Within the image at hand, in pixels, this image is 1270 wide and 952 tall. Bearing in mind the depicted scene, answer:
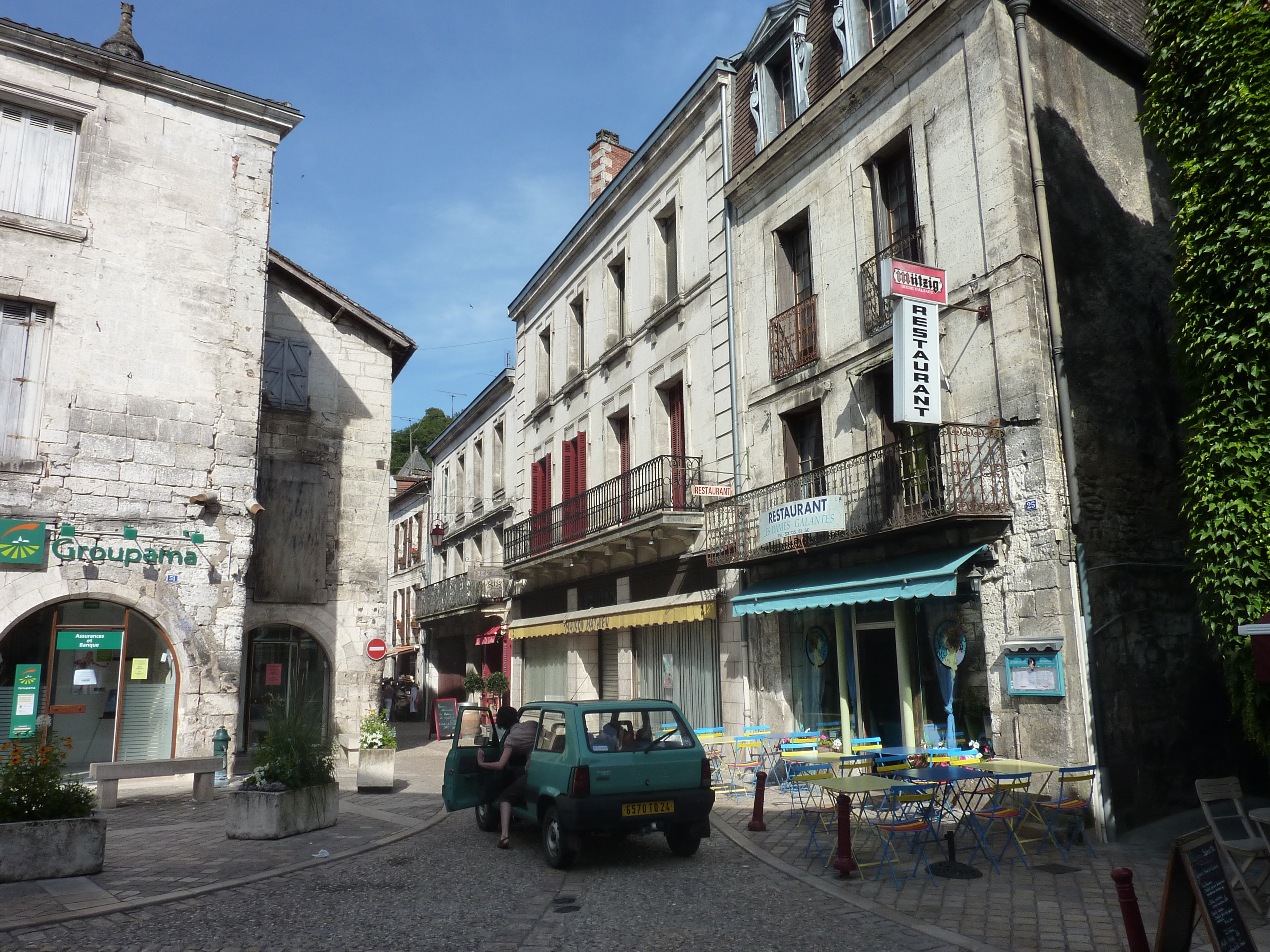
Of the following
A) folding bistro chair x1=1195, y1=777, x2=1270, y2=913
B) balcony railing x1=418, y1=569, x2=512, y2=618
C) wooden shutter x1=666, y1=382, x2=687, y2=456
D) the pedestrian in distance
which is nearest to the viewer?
folding bistro chair x1=1195, y1=777, x2=1270, y2=913

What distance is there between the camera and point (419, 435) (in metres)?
48.8

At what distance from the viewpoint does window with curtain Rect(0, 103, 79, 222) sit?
13227 mm

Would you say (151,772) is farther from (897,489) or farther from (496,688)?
(496,688)

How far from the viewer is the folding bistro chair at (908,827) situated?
709 centimetres

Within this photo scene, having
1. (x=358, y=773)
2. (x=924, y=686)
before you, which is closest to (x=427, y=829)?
(x=358, y=773)

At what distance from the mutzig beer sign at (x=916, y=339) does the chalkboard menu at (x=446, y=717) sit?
1325cm

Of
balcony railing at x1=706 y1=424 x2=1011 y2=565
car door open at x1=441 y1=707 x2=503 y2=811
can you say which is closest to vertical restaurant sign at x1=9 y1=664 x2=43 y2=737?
car door open at x1=441 y1=707 x2=503 y2=811

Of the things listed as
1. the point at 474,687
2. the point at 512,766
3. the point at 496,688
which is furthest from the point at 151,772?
the point at 474,687

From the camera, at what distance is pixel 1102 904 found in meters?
6.44

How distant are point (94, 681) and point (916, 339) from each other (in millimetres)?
11751

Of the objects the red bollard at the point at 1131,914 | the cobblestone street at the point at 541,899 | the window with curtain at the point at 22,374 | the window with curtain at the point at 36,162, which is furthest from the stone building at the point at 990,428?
the window with curtain at the point at 36,162

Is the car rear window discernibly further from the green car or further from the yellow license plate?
the yellow license plate

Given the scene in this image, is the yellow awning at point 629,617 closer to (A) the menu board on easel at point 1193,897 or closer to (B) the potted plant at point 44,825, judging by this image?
(B) the potted plant at point 44,825

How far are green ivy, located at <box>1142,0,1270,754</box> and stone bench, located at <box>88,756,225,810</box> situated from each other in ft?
36.1
